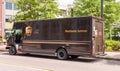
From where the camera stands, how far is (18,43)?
2198 centimetres

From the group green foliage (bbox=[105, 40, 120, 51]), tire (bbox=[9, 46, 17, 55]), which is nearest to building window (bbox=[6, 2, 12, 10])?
tire (bbox=[9, 46, 17, 55])

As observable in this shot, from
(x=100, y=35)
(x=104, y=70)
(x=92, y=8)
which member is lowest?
(x=104, y=70)

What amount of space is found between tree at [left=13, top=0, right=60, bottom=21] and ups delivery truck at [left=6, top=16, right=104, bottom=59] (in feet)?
26.9

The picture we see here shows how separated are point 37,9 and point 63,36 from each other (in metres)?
11.5

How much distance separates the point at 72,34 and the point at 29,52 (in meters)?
4.29

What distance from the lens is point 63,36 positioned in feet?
61.1

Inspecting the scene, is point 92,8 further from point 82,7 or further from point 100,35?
point 100,35

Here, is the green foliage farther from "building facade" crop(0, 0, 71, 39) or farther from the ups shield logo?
"building facade" crop(0, 0, 71, 39)

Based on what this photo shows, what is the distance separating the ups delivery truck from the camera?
17.4 m

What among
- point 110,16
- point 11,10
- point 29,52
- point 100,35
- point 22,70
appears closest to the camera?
point 22,70

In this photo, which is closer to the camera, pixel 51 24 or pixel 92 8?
pixel 51 24

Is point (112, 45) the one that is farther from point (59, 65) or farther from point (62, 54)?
point (59, 65)

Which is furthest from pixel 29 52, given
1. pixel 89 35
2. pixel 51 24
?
pixel 89 35

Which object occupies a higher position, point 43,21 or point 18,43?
point 43,21
